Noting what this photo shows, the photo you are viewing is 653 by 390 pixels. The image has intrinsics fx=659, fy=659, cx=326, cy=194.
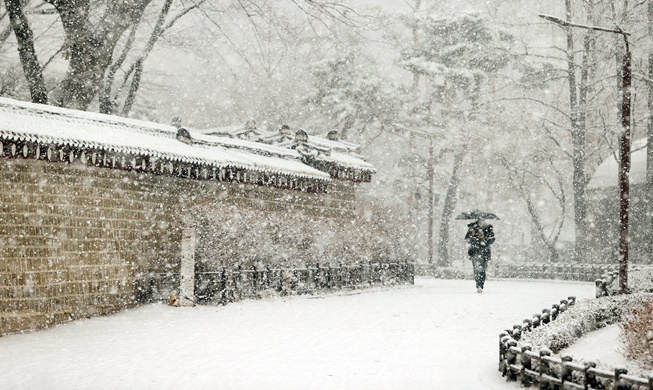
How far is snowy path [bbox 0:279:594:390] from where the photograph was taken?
8289 millimetres

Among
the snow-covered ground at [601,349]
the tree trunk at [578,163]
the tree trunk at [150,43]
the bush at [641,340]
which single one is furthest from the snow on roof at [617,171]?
the bush at [641,340]

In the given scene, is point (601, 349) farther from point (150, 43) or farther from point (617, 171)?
point (617, 171)

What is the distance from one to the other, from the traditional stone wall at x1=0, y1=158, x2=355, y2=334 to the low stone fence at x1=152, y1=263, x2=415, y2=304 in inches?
34.6

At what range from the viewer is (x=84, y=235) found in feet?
45.9

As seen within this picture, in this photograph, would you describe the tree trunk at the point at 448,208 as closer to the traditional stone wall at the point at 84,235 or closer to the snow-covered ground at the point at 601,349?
the traditional stone wall at the point at 84,235

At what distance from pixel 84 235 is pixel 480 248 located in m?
11.1

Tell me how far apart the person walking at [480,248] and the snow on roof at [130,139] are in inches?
189

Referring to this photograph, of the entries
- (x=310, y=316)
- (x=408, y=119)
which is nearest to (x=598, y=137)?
(x=408, y=119)

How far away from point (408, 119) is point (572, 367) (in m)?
27.1

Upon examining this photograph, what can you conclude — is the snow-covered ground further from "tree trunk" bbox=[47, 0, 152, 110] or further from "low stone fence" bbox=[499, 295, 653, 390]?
"tree trunk" bbox=[47, 0, 152, 110]

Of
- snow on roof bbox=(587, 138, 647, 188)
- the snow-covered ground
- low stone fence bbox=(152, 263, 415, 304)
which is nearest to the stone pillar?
low stone fence bbox=(152, 263, 415, 304)

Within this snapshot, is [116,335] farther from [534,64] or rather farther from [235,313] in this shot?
[534,64]

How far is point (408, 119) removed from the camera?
33.6m

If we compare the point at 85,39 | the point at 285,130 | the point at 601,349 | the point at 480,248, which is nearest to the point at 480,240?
the point at 480,248
